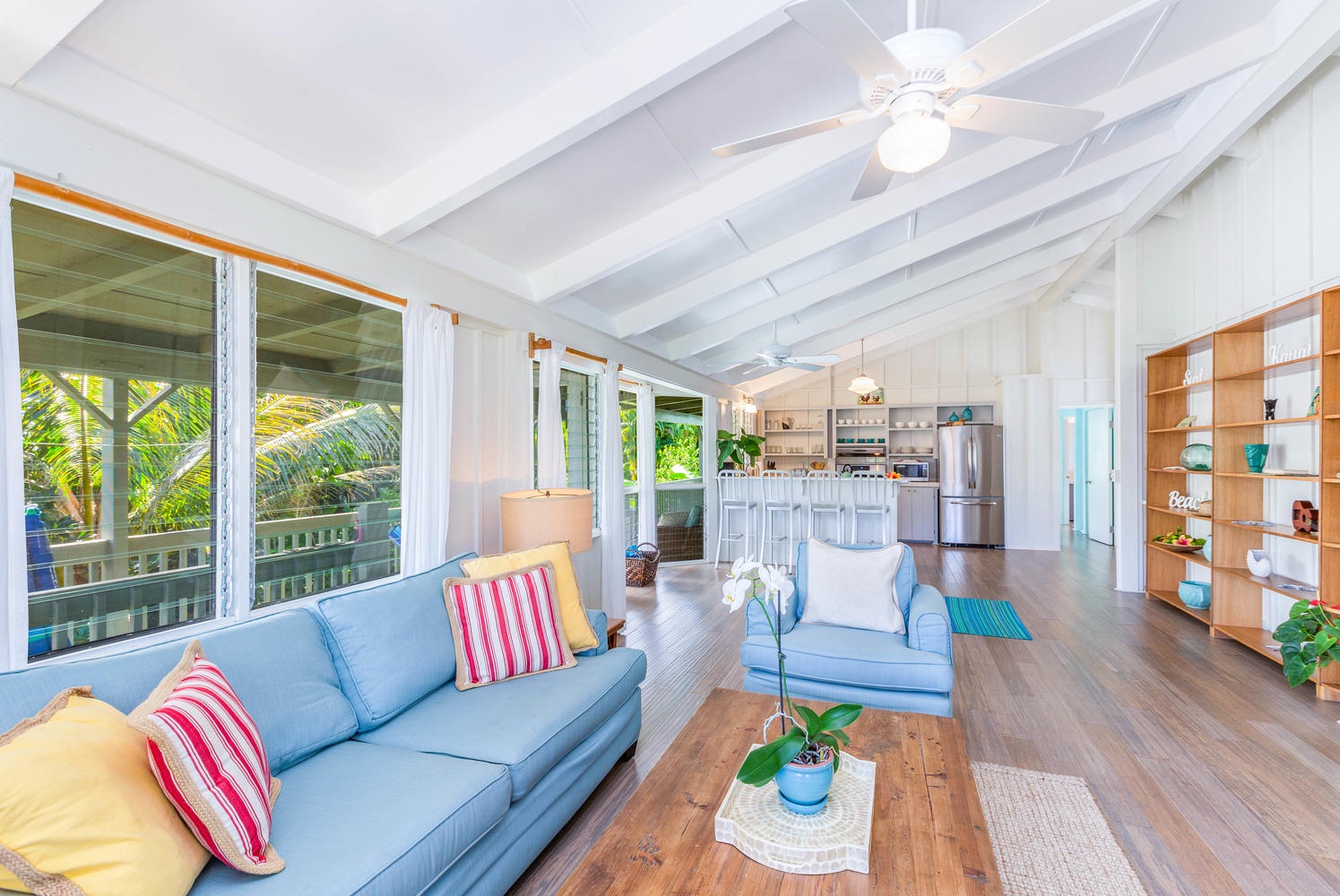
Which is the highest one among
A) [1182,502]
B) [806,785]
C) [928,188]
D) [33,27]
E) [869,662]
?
[928,188]

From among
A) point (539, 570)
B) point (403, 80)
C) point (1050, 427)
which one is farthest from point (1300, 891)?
point (1050, 427)

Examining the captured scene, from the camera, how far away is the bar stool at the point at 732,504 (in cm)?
752

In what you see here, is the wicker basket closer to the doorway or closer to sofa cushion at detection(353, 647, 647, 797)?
sofa cushion at detection(353, 647, 647, 797)

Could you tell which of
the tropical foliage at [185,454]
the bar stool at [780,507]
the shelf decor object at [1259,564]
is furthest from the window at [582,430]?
the shelf decor object at [1259,564]

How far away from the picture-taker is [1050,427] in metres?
8.83

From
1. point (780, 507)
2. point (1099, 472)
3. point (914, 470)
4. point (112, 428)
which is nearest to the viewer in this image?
point (112, 428)

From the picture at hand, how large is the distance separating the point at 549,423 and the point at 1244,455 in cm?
486

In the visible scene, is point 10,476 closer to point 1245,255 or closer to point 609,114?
point 609,114

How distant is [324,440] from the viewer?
2828mm

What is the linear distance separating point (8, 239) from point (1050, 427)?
33.1ft

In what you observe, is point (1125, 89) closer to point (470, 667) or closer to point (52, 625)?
point (470, 667)

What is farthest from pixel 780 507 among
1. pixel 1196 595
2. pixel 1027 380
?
pixel 1027 380

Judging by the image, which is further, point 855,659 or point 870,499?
point 870,499

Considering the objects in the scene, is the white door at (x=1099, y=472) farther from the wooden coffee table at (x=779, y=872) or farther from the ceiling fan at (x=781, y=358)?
the wooden coffee table at (x=779, y=872)
